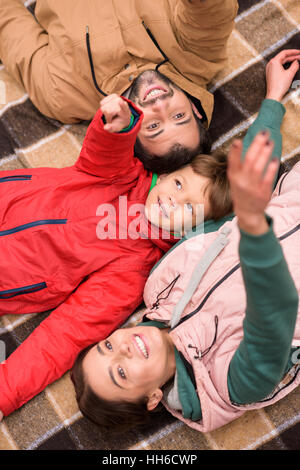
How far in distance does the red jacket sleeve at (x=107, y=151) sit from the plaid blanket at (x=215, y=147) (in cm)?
25

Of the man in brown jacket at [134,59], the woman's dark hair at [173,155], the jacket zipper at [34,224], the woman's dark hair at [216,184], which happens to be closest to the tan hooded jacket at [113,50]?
the man in brown jacket at [134,59]

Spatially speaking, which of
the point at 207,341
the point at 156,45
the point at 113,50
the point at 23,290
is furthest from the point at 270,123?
the point at 23,290

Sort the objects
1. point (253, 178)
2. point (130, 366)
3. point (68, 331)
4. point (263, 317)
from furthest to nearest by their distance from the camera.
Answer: point (68, 331)
point (130, 366)
point (263, 317)
point (253, 178)

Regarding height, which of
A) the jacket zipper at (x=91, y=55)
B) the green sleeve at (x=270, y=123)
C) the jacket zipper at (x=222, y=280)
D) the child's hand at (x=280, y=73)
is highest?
the jacket zipper at (x=91, y=55)

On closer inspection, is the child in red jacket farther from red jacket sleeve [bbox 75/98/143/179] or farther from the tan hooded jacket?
the tan hooded jacket

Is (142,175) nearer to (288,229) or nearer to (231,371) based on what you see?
(288,229)

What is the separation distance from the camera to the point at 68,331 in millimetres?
1276

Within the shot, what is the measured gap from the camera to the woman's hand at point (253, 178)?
24.3 inches

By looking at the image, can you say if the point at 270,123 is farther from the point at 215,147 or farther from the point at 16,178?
the point at 16,178

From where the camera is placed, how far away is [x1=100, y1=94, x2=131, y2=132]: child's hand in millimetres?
1088

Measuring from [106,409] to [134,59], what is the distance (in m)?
1.09

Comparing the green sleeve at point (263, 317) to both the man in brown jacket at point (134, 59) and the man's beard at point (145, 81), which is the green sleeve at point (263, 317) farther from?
the man's beard at point (145, 81)

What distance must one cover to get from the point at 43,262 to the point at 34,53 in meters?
0.76
